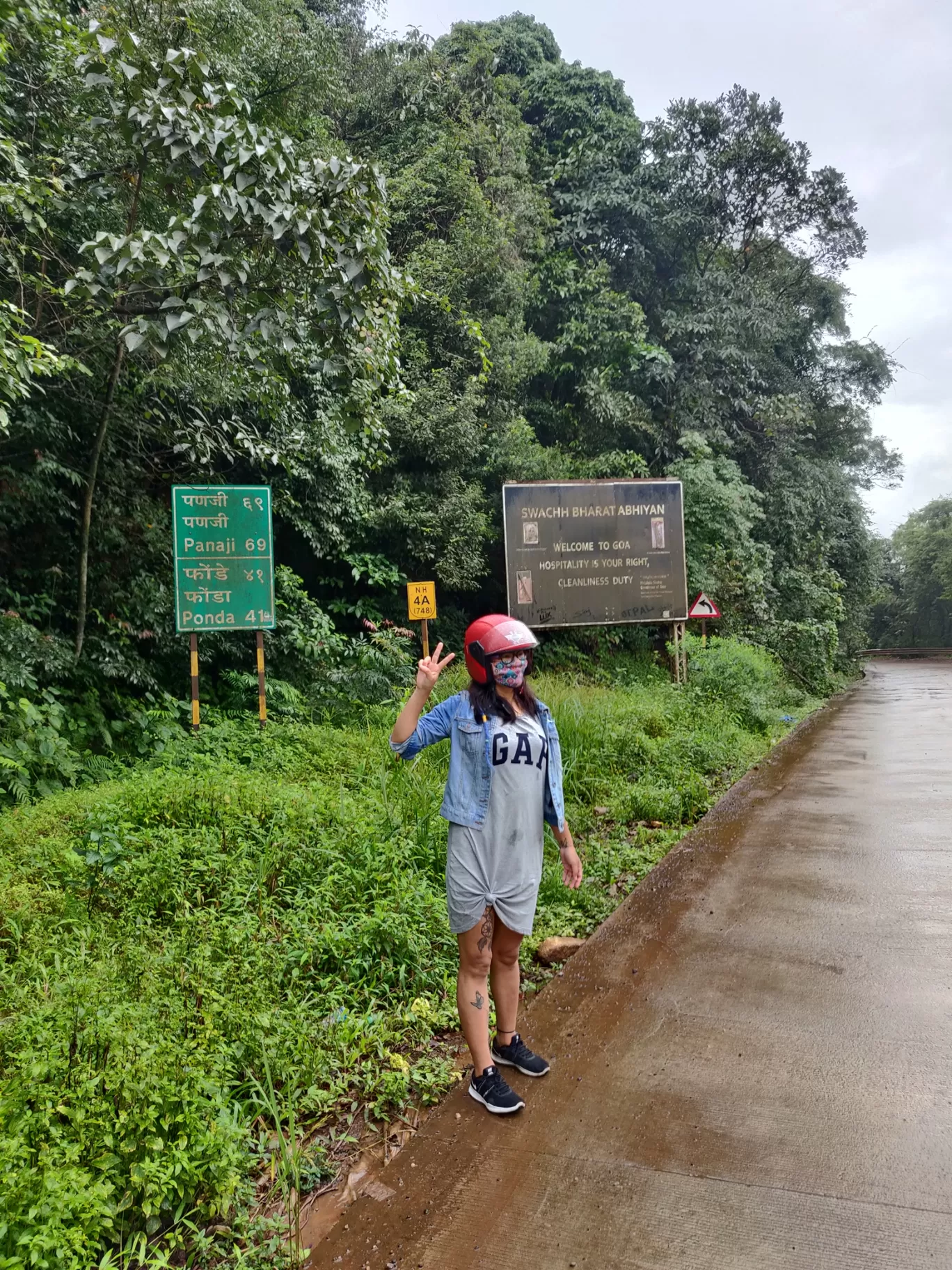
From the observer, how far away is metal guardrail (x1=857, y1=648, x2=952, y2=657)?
152 feet

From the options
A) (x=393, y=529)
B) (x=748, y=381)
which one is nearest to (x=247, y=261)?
(x=393, y=529)

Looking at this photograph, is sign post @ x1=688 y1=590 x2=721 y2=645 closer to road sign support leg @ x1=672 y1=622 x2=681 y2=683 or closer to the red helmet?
road sign support leg @ x1=672 y1=622 x2=681 y2=683

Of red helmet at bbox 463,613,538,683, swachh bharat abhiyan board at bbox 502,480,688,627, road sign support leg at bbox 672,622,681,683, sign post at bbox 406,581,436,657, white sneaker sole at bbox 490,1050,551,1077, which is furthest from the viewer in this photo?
road sign support leg at bbox 672,622,681,683

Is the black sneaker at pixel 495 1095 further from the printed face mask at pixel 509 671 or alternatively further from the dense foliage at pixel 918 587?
the dense foliage at pixel 918 587

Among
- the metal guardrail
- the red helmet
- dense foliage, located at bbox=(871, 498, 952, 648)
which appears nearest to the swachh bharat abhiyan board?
the red helmet

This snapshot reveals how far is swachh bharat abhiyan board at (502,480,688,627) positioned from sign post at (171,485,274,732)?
4.96 metres

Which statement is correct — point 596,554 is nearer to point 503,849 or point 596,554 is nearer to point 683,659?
point 683,659

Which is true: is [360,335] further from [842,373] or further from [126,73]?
[842,373]

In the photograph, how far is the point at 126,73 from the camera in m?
5.05

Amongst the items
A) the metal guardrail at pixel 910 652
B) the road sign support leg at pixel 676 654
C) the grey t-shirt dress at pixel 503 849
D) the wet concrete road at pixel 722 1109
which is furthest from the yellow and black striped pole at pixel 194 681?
the metal guardrail at pixel 910 652

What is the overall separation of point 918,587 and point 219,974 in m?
56.1

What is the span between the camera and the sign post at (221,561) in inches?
309

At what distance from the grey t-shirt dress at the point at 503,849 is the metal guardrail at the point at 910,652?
46595mm

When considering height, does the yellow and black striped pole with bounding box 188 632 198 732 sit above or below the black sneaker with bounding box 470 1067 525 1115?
above
